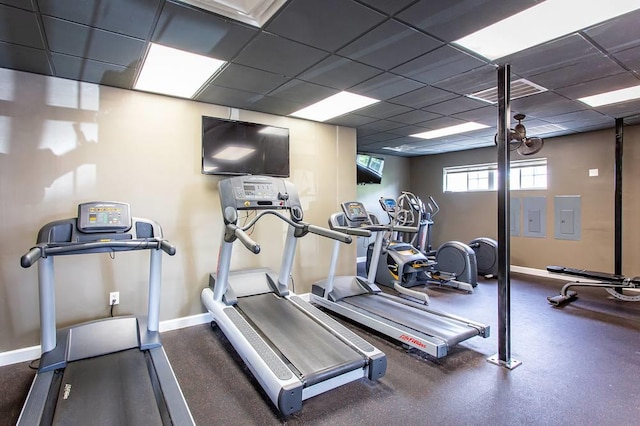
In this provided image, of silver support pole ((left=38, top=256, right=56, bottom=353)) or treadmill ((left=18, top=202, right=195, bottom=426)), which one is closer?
treadmill ((left=18, top=202, right=195, bottom=426))

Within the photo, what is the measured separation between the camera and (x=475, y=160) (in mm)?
7242

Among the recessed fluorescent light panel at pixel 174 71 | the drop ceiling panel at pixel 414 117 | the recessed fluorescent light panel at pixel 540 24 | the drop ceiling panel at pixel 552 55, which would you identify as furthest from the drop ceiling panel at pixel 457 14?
the drop ceiling panel at pixel 414 117

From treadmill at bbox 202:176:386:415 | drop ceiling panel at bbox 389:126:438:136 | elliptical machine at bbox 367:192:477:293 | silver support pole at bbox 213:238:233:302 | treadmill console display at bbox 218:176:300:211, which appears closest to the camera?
treadmill at bbox 202:176:386:415

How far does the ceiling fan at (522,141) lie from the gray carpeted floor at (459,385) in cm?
219

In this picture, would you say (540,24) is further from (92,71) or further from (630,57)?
(92,71)

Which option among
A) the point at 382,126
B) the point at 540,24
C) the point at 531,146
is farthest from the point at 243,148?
the point at 531,146

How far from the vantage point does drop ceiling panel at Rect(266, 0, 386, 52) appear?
2.03m

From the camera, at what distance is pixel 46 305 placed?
8.20 ft

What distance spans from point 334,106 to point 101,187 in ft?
8.98

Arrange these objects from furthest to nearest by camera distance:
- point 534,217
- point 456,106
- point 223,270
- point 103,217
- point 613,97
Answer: point 534,217
point 456,106
point 613,97
point 223,270
point 103,217

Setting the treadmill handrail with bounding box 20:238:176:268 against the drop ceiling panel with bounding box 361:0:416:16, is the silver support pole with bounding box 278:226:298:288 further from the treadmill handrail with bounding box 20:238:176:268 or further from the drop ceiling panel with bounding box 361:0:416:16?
the drop ceiling panel with bounding box 361:0:416:16

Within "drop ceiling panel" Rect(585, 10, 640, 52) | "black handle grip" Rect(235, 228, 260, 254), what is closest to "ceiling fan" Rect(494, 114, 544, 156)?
"drop ceiling panel" Rect(585, 10, 640, 52)

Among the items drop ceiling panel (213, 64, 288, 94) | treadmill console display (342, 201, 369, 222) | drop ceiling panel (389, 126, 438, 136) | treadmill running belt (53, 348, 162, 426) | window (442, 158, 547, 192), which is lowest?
treadmill running belt (53, 348, 162, 426)

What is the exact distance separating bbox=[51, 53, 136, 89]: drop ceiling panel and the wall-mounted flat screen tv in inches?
182
